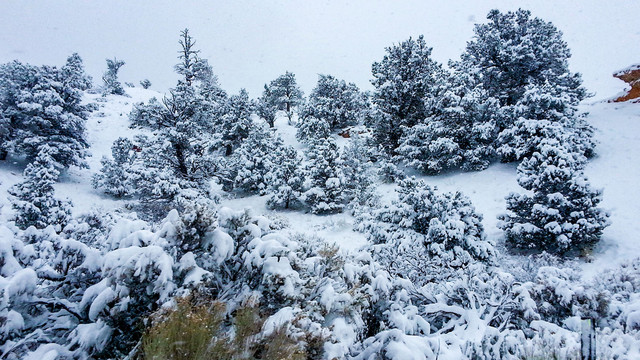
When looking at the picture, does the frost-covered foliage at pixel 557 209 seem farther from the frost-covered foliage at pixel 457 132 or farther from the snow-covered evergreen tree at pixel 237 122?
the snow-covered evergreen tree at pixel 237 122

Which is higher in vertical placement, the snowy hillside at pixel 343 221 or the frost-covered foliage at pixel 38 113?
the frost-covered foliage at pixel 38 113

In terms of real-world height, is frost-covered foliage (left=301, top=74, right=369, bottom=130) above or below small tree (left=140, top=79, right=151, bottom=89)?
below

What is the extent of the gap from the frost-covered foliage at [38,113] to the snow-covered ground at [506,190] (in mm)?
1641

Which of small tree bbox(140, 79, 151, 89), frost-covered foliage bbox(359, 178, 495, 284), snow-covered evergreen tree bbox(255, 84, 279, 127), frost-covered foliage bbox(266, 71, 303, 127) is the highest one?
small tree bbox(140, 79, 151, 89)

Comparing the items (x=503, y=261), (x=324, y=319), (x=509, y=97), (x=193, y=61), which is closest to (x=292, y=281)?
(x=324, y=319)

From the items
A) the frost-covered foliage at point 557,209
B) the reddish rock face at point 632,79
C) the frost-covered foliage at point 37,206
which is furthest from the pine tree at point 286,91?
the frost-covered foliage at point 557,209

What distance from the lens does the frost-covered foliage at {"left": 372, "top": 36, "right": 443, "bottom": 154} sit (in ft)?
72.5

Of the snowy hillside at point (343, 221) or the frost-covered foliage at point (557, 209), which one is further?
the frost-covered foliage at point (557, 209)

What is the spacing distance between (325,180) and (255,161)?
6.04 metres

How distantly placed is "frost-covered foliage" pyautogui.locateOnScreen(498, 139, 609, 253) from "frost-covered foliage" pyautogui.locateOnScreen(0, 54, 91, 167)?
25.3 m

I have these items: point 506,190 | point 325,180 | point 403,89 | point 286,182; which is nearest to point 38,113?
point 286,182

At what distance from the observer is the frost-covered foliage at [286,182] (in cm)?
1902

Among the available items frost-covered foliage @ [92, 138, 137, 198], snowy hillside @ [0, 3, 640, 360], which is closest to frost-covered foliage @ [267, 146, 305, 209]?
snowy hillside @ [0, 3, 640, 360]

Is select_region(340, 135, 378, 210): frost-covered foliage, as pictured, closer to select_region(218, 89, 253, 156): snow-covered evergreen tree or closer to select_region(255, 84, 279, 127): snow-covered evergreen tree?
select_region(218, 89, 253, 156): snow-covered evergreen tree
